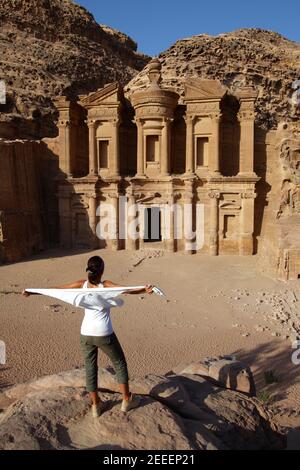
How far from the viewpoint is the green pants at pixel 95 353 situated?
465 cm

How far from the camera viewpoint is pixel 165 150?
23.8 m

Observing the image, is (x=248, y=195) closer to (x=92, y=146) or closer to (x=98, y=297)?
(x=92, y=146)

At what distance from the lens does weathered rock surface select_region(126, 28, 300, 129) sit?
3244 centimetres

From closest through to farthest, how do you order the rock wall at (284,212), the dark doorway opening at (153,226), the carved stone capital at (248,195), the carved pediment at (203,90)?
the rock wall at (284,212), the carved stone capital at (248,195), the carved pediment at (203,90), the dark doorway opening at (153,226)

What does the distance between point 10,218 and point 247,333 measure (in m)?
15.1

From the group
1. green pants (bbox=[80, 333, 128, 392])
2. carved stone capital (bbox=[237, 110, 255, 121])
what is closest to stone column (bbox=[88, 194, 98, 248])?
carved stone capital (bbox=[237, 110, 255, 121])

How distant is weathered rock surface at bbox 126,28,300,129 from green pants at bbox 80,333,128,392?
30248 mm

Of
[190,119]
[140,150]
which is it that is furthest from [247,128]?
[140,150]

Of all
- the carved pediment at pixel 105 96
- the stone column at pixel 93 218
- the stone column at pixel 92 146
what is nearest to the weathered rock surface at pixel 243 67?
the carved pediment at pixel 105 96

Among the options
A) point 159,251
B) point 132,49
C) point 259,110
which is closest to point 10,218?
point 159,251

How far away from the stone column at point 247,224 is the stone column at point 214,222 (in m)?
1.55

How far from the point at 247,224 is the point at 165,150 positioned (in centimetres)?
723

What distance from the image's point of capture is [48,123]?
1391 inches

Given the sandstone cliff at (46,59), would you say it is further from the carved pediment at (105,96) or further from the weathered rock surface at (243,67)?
the weathered rock surface at (243,67)
